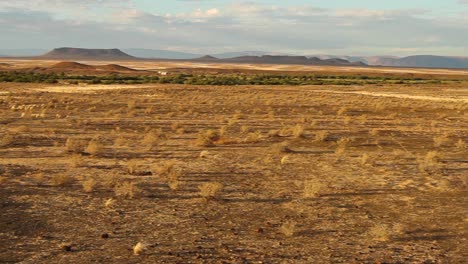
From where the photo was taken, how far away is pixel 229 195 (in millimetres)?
12641

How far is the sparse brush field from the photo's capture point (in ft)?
29.3

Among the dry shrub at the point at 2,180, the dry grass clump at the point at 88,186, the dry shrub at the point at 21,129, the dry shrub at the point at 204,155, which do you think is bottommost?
the dry shrub at the point at 21,129

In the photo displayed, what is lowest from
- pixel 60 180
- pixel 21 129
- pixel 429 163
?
pixel 21 129

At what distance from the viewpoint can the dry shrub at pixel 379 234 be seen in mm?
9461

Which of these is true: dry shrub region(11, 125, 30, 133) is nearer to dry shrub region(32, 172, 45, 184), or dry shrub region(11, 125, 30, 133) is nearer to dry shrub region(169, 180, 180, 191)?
dry shrub region(32, 172, 45, 184)

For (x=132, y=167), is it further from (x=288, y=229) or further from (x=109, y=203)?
(x=288, y=229)

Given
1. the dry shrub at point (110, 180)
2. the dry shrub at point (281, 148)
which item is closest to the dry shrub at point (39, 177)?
the dry shrub at point (110, 180)

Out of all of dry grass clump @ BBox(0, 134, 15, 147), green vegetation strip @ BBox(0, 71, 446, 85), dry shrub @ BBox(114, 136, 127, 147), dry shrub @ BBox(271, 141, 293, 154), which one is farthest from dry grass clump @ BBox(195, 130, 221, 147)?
green vegetation strip @ BBox(0, 71, 446, 85)

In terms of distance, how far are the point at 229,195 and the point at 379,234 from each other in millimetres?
4134

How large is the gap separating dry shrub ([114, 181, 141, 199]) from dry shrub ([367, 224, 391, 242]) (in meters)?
5.36

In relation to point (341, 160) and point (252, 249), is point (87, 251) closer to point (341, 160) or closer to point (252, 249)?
point (252, 249)

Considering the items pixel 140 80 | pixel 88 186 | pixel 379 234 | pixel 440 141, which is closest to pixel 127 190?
pixel 88 186

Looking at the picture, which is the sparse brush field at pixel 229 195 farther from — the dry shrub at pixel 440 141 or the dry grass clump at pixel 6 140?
the dry shrub at pixel 440 141

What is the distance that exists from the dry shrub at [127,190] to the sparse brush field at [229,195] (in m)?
0.04
